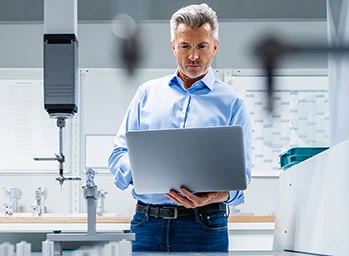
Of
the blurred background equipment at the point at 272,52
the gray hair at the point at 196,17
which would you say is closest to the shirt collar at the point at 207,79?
the gray hair at the point at 196,17

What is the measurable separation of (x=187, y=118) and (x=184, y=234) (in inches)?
15.7

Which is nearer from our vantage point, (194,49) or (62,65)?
(62,65)

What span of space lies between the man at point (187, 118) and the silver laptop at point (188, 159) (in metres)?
0.11

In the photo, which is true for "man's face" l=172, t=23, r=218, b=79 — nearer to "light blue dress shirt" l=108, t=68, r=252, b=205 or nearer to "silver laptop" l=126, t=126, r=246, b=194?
"light blue dress shirt" l=108, t=68, r=252, b=205

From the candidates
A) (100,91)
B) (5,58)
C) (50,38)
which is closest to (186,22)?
(50,38)

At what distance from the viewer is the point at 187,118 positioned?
187 cm

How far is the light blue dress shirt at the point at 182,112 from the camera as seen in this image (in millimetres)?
1851

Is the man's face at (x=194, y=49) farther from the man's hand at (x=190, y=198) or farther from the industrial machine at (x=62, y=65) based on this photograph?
the industrial machine at (x=62, y=65)

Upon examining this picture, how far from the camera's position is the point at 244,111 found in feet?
6.16

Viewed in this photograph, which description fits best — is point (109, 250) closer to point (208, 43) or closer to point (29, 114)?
point (208, 43)

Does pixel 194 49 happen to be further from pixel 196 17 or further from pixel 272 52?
pixel 272 52

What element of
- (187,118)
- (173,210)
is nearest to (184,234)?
(173,210)

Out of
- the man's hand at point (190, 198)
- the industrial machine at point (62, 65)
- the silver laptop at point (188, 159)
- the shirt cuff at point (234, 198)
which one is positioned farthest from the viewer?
the shirt cuff at point (234, 198)

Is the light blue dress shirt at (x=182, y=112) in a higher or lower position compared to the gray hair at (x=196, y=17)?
lower
